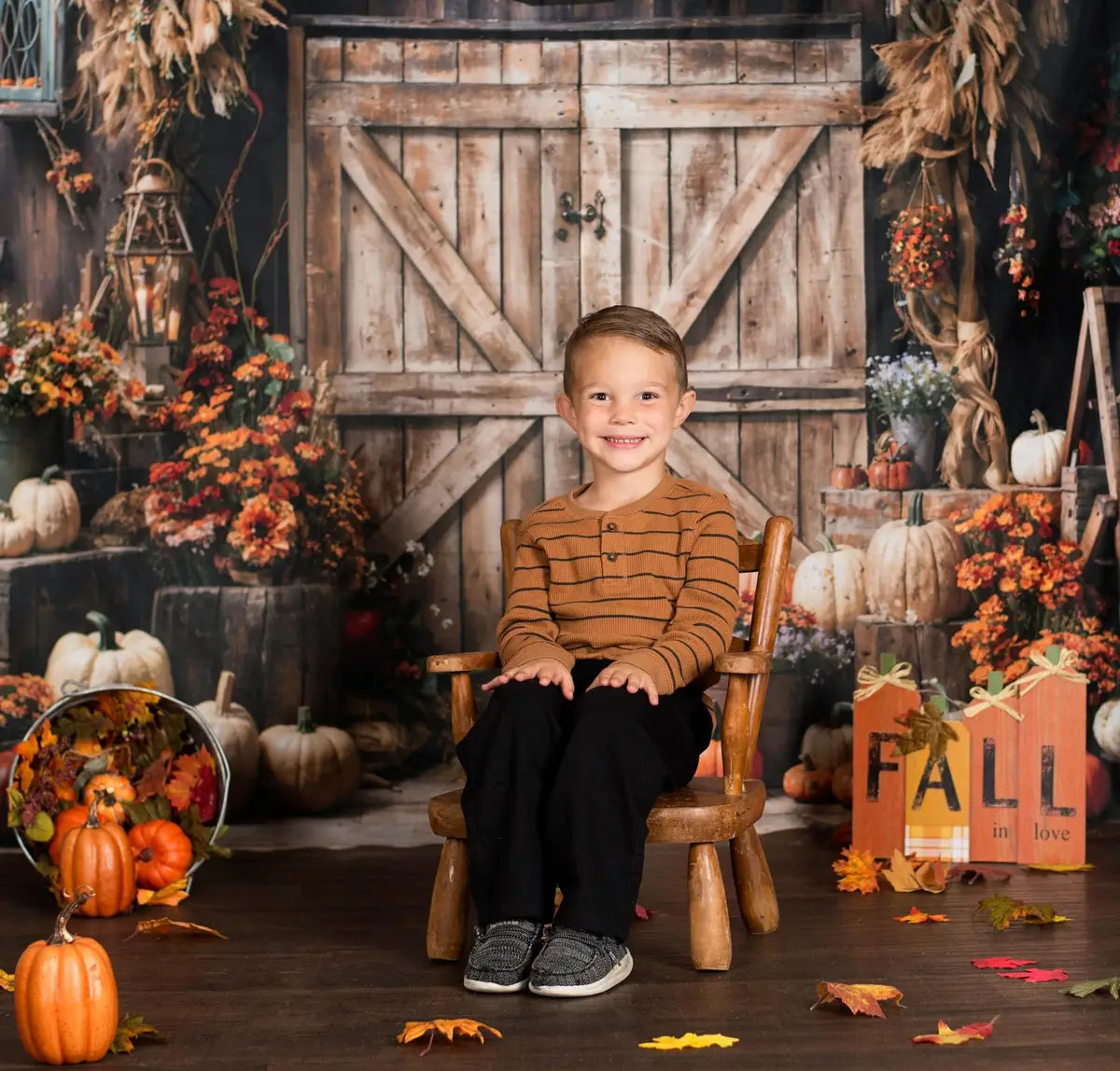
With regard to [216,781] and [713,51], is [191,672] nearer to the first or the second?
[216,781]

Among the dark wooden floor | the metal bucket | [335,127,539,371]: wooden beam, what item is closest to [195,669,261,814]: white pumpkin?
the metal bucket

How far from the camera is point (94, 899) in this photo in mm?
2789

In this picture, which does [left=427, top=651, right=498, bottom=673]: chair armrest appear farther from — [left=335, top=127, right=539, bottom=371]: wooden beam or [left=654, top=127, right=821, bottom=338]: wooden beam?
[left=654, top=127, right=821, bottom=338]: wooden beam

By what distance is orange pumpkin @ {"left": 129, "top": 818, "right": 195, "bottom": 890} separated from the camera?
294 centimetres

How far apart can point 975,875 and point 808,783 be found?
75 cm

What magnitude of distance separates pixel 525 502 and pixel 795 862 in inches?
46.6

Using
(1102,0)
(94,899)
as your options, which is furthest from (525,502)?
(1102,0)

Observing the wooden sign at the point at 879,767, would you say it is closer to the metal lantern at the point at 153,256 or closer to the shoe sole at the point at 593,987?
the shoe sole at the point at 593,987

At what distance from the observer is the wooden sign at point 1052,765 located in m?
3.11

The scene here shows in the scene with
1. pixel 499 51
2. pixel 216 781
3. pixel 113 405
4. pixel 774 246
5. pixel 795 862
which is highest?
pixel 499 51

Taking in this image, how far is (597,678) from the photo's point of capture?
2.33 m

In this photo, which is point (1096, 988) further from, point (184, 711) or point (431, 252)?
point (431, 252)

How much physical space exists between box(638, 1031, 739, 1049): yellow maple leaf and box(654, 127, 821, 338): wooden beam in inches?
85.3

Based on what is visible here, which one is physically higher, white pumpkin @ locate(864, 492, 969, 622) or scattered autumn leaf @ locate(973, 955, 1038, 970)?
white pumpkin @ locate(864, 492, 969, 622)
